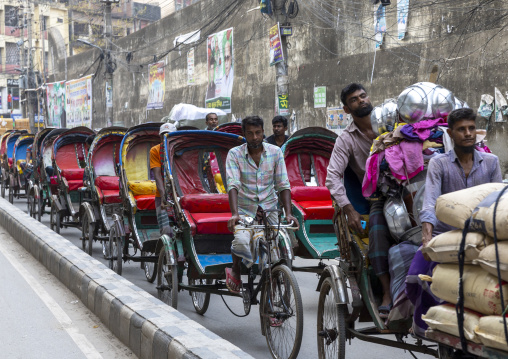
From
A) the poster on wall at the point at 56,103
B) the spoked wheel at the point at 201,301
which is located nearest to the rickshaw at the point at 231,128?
the spoked wheel at the point at 201,301

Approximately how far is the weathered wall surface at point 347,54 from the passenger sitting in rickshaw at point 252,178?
4.81ft

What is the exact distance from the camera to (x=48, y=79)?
5403cm

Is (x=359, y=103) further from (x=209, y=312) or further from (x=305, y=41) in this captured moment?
(x=305, y=41)

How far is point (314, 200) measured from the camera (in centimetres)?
792

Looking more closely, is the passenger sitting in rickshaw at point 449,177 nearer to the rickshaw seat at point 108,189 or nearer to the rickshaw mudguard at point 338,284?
the rickshaw mudguard at point 338,284

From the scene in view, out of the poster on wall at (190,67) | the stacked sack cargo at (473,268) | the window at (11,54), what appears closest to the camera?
the stacked sack cargo at (473,268)

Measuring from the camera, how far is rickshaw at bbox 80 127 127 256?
33.1ft

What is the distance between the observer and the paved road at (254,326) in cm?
548

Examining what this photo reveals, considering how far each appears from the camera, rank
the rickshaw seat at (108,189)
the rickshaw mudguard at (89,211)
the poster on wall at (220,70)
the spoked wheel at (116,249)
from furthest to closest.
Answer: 1. the poster on wall at (220,70)
2. the rickshaw seat at (108,189)
3. the rickshaw mudguard at (89,211)
4. the spoked wheel at (116,249)

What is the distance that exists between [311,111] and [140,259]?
12.4 metres

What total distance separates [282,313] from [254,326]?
5.32 ft

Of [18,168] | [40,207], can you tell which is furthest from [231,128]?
[18,168]

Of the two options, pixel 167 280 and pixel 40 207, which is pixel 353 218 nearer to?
pixel 167 280

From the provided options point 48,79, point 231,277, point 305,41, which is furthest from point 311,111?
point 48,79
